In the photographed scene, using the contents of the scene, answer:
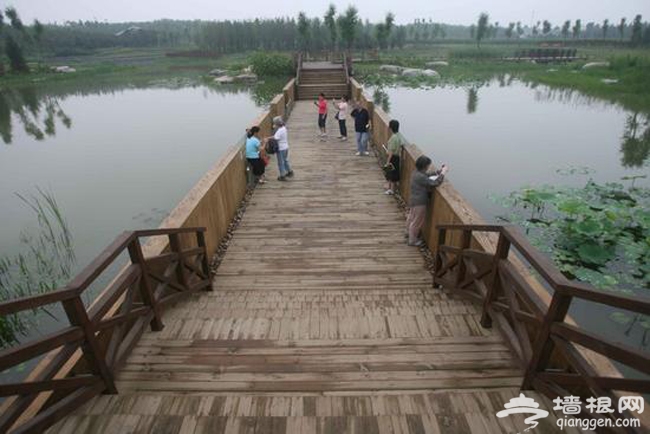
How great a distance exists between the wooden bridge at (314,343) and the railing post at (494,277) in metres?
0.01

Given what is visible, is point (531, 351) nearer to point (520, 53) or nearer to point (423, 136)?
point (423, 136)

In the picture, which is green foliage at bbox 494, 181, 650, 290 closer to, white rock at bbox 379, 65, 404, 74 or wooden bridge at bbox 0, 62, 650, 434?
wooden bridge at bbox 0, 62, 650, 434

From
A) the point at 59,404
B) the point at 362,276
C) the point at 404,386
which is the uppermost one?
the point at 59,404

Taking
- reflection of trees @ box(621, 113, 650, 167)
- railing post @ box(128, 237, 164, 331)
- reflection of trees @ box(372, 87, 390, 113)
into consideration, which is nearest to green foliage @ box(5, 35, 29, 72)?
reflection of trees @ box(372, 87, 390, 113)

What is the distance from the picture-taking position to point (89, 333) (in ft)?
9.50

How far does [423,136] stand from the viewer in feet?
58.1

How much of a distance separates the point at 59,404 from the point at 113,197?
1059 centimetres

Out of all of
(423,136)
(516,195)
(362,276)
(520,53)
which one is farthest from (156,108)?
(520,53)

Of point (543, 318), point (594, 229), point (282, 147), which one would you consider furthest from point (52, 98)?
point (543, 318)

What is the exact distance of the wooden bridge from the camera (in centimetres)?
278

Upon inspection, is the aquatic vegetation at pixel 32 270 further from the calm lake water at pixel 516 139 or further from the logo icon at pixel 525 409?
the calm lake water at pixel 516 139

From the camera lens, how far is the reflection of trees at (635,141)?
13797 millimetres

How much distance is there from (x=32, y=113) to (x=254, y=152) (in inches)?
1054

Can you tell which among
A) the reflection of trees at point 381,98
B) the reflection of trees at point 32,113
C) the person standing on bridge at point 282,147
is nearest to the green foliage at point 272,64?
the reflection of trees at point 381,98
